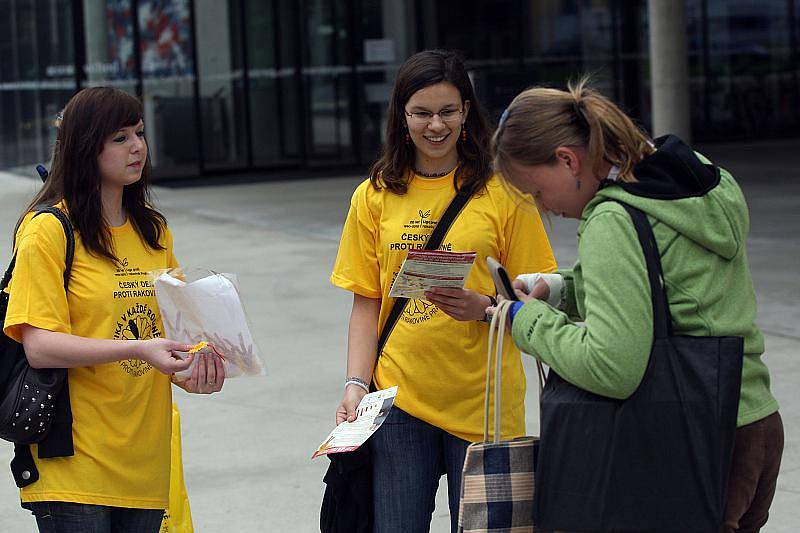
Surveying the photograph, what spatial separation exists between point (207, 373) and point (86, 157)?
2.06 feet

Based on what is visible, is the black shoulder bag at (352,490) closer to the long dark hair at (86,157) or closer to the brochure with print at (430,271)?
the brochure with print at (430,271)

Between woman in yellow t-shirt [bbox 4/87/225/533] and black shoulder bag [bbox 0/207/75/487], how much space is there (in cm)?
2

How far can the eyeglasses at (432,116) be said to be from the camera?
11.3 feet

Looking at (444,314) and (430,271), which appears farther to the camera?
(444,314)

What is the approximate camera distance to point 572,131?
254 centimetres

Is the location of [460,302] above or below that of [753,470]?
above

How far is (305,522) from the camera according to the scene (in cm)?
521

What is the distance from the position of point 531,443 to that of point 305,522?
2799mm

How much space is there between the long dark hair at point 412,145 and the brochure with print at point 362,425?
577 millimetres

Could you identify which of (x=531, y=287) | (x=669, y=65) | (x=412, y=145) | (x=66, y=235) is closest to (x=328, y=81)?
(x=669, y=65)

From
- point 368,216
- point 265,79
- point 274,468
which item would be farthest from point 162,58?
point 368,216

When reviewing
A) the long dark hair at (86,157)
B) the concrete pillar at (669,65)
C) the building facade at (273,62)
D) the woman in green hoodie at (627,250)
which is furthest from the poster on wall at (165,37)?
the woman in green hoodie at (627,250)

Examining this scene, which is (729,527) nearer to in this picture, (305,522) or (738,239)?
(738,239)

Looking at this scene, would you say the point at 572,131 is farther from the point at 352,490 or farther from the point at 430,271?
the point at 352,490
